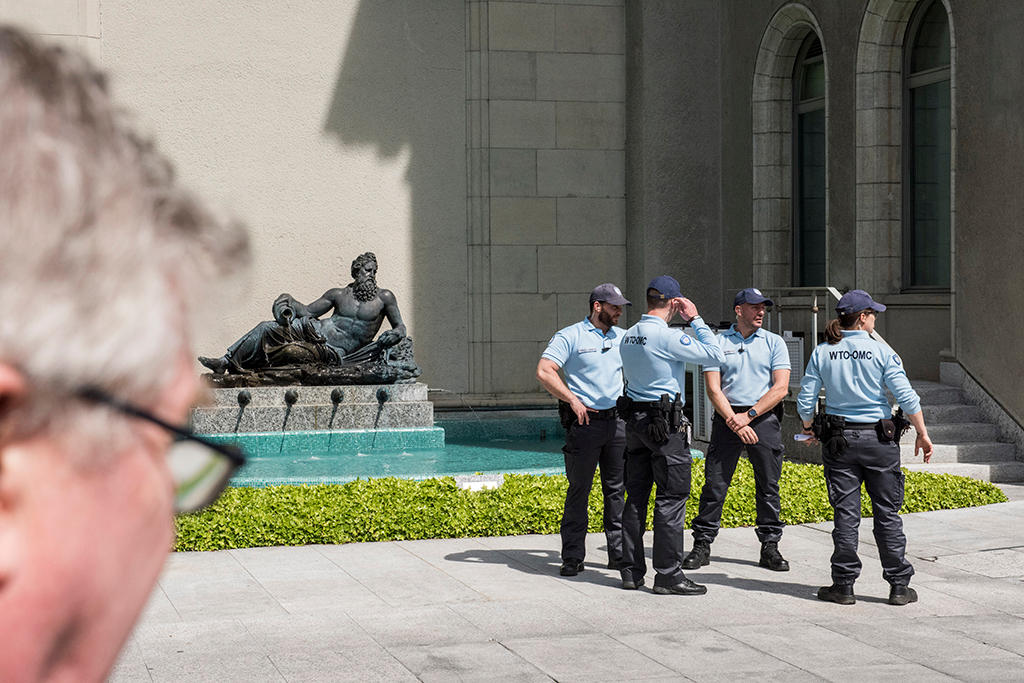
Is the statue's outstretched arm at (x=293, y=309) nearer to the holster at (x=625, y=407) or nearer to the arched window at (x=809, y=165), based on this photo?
the arched window at (x=809, y=165)

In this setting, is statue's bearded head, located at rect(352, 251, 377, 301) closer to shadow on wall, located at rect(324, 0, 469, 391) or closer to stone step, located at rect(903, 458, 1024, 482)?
shadow on wall, located at rect(324, 0, 469, 391)

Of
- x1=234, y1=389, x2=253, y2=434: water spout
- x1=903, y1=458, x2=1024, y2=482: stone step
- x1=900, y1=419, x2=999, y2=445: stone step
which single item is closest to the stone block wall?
x1=234, y1=389, x2=253, y2=434: water spout

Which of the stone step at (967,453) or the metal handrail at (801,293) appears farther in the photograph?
the metal handrail at (801,293)

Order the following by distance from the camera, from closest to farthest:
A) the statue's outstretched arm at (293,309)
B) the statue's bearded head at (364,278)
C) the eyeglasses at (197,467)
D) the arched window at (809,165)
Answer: the eyeglasses at (197,467), the statue's outstretched arm at (293,309), the statue's bearded head at (364,278), the arched window at (809,165)

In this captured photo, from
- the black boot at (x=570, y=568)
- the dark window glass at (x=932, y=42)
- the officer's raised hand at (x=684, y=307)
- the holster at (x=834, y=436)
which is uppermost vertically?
the dark window glass at (x=932, y=42)

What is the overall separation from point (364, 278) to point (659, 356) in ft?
30.0

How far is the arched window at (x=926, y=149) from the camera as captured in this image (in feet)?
52.4

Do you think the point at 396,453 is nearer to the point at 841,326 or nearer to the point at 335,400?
the point at 335,400

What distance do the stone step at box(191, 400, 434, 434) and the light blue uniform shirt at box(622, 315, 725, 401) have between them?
321 inches

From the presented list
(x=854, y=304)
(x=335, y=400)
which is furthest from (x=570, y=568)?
(x=335, y=400)

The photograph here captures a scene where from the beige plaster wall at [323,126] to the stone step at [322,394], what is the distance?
2.61m

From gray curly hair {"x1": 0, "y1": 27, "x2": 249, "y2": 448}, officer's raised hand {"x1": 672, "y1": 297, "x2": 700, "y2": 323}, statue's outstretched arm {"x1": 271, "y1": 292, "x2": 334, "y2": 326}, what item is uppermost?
gray curly hair {"x1": 0, "y1": 27, "x2": 249, "y2": 448}

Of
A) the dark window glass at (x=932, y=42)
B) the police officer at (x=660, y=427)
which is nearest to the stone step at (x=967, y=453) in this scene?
the dark window glass at (x=932, y=42)

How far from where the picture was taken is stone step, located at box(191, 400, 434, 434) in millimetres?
15914
